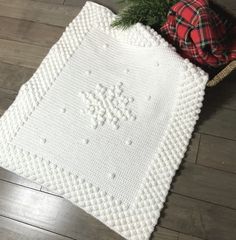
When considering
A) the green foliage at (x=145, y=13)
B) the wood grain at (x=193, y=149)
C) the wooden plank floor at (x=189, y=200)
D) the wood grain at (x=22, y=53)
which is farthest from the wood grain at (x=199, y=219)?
the wood grain at (x=22, y=53)

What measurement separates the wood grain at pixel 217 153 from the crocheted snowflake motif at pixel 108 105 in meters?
0.21

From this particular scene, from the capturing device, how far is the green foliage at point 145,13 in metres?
0.92

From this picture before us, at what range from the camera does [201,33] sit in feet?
A: 2.72

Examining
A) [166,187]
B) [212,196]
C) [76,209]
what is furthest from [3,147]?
[212,196]

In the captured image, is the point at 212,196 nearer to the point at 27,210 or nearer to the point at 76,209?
the point at 76,209

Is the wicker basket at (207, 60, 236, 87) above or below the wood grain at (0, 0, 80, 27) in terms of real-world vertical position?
above

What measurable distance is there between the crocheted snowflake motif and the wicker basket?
228mm

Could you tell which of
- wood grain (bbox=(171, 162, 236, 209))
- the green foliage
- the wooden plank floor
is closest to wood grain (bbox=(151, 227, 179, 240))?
the wooden plank floor

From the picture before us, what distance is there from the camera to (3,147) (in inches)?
36.0

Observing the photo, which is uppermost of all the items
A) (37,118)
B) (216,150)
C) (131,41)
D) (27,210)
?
(131,41)

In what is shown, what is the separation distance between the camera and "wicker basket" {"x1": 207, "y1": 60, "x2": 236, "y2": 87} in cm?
85

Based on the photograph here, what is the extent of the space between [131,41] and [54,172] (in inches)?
18.1

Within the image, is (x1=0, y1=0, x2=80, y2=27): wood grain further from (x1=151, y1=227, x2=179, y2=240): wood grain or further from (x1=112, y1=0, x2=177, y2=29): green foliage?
(x1=151, y1=227, x2=179, y2=240): wood grain

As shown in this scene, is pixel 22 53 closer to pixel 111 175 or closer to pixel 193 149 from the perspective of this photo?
pixel 111 175
